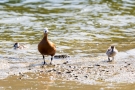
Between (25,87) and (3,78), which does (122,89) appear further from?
(3,78)

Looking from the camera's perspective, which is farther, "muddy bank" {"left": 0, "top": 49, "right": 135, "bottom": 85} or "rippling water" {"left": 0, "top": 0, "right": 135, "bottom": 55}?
"rippling water" {"left": 0, "top": 0, "right": 135, "bottom": 55}

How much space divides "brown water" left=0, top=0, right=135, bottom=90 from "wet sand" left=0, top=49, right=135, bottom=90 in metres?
0.04

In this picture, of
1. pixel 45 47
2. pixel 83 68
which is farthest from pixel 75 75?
pixel 45 47

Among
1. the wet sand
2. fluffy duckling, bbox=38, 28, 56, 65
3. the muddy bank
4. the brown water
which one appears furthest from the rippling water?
the wet sand

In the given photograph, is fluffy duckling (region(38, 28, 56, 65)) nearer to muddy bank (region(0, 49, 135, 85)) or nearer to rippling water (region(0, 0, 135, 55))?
muddy bank (region(0, 49, 135, 85))

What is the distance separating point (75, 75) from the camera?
10.4 meters

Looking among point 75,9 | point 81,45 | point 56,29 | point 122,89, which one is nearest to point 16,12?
point 75,9

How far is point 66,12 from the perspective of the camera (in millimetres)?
22766

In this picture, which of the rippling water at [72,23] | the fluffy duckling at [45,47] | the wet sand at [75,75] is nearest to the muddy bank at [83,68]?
the wet sand at [75,75]

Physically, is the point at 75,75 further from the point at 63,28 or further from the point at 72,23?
the point at 72,23

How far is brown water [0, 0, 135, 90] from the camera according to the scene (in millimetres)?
13039

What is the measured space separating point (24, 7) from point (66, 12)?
290 centimetres

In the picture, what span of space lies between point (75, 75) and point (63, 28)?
826cm

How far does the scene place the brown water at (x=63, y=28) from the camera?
1304cm
